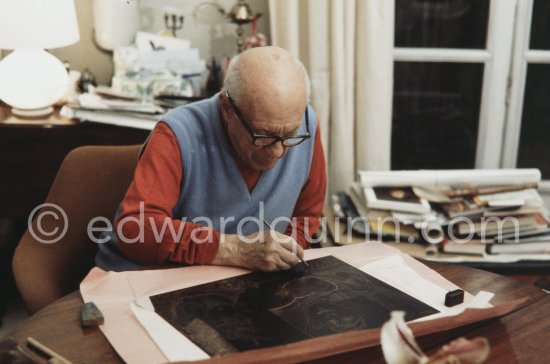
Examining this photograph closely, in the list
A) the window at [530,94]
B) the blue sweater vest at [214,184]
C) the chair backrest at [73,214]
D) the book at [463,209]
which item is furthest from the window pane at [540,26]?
the chair backrest at [73,214]

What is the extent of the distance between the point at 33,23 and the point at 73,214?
792 mm

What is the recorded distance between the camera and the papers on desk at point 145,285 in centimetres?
100

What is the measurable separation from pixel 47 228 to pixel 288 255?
0.68 meters

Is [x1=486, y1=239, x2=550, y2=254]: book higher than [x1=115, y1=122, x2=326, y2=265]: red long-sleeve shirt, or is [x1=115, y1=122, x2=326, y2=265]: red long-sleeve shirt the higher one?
[x1=115, y1=122, x2=326, y2=265]: red long-sleeve shirt

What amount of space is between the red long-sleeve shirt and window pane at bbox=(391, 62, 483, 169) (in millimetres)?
1426

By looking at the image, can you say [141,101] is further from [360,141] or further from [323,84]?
[360,141]

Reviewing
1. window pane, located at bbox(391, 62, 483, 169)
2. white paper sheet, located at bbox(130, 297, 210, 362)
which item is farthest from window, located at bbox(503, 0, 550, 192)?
white paper sheet, located at bbox(130, 297, 210, 362)

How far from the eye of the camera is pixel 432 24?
106 inches

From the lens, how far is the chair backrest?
149 centimetres

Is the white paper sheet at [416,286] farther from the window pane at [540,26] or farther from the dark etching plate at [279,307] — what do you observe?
A: the window pane at [540,26]

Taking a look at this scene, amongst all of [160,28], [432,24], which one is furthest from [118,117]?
[432,24]

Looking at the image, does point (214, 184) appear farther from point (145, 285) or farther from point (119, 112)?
point (119, 112)

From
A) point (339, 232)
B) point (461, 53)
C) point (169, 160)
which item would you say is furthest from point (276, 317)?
point (461, 53)

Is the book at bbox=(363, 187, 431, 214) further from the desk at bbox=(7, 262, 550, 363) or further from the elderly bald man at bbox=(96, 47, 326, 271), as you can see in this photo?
the desk at bbox=(7, 262, 550, 363)
